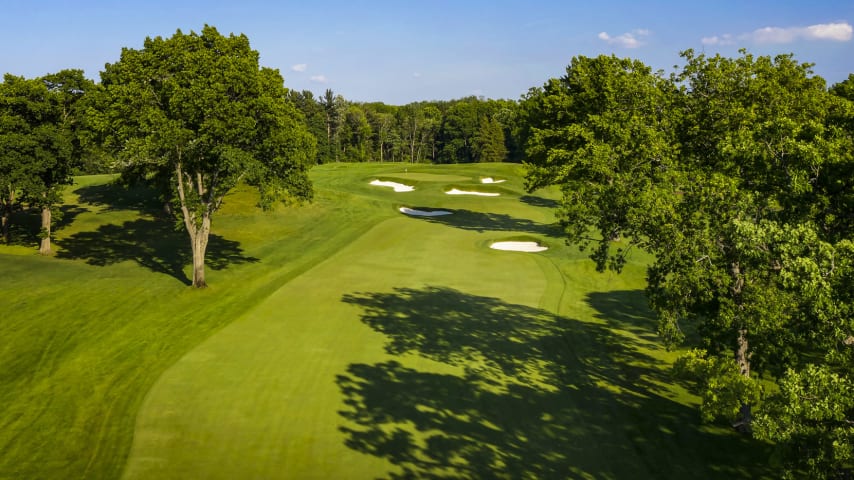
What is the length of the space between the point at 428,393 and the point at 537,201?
49.8 meters

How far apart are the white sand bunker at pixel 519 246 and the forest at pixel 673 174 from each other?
18.4ft

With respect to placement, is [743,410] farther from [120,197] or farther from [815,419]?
[120,197]

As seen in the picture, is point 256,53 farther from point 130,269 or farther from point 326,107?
point 326,107

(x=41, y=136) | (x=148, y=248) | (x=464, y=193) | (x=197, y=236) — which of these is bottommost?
(x=148, y=248)

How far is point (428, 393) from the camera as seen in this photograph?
19.5m

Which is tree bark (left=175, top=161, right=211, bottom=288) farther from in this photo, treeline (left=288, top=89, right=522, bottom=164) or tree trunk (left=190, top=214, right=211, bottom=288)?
treeline (left=288, top=89, right=522, bottom=164)

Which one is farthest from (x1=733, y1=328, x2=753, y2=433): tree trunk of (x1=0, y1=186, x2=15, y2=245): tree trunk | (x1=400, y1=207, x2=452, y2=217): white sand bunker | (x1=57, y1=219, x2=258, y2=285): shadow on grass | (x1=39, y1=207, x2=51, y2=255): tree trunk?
(x1=0, y1=186, x2=15, y2=245): tree trunk

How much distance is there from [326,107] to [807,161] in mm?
152110

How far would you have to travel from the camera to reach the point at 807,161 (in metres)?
14.0

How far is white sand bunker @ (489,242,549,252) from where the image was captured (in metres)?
42.6

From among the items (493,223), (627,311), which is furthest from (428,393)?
(493,223)

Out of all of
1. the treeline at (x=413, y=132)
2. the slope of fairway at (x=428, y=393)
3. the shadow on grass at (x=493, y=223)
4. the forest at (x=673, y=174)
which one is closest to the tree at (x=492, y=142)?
the treeline at (x=413, y=132)

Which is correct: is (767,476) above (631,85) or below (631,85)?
below

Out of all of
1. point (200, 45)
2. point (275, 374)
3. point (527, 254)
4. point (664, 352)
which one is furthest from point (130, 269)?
point (664, 352)
